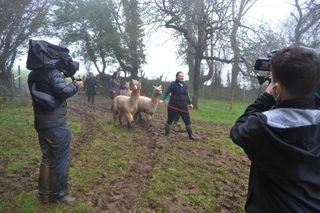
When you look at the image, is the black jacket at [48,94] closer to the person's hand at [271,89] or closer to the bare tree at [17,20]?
the person's hand at [271,89]

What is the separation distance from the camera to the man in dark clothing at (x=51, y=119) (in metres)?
4.45

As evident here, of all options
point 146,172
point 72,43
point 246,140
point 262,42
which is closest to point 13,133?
point 146,172

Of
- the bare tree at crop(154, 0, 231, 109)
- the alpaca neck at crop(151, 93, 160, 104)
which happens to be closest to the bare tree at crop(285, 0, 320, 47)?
the bare tree at crop(154, 0, 231, 109)

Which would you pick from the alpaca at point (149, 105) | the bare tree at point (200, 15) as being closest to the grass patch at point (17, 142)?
the alpaca at point (149, 105)

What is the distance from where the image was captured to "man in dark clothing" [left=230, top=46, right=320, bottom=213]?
1.85 meters

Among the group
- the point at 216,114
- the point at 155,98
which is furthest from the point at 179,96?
the point at 216,114

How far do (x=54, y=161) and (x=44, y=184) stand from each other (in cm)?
37

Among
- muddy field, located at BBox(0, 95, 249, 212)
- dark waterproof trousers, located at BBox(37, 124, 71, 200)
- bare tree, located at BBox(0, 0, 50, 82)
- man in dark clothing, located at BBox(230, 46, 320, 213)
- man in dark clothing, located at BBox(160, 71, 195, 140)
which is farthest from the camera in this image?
bare tree, located at BBox(0, 0, 50, 82)

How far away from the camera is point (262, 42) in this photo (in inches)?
696

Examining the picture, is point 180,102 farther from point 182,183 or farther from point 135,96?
point 182,183

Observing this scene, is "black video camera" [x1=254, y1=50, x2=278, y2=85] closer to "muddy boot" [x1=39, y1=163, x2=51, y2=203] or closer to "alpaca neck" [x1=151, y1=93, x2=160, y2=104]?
"muddy boot" [x1=39, y1=163, x2=51, y2=203]

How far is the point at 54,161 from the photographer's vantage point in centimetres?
461

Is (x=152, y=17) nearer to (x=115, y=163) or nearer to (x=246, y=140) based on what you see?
(x=115, y=163)

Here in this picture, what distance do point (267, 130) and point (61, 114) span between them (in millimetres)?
3338
